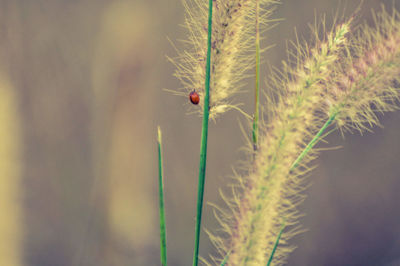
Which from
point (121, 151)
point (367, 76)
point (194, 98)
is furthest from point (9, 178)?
point (367, 76)

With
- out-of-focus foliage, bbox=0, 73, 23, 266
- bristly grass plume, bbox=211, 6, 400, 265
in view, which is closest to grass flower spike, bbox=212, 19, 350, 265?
bristly grass plume, bbox=211, 6, 400, 265

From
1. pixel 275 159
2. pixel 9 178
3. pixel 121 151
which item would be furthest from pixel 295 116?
pixel 9 178

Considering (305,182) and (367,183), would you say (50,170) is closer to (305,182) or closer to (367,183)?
(305,182)

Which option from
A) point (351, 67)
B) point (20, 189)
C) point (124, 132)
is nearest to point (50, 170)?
point (20, 189)

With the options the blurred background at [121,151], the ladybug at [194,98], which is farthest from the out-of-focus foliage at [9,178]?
the ladybug at [194,98]

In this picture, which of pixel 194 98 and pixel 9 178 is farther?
pixel 9 178

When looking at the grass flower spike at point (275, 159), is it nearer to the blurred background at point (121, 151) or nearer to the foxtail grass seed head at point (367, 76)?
the foxtail grass seed head at point (367, 76)

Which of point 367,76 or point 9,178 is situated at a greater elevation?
point 367,76

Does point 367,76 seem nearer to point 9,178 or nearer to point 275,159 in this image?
point 275,159
